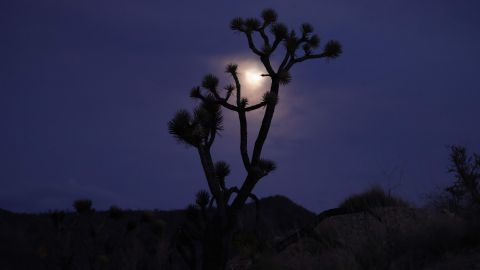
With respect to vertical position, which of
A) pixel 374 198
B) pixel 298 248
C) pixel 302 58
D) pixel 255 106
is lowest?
pixel 298 248

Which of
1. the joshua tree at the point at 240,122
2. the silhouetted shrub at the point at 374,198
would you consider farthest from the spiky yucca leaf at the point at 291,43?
the silhouetted shrub at the point at 374,198

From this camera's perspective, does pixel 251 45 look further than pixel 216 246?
Yes

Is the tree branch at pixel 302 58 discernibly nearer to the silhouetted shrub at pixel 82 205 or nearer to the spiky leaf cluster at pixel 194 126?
the spiky leaf cluster at pixel 194 126

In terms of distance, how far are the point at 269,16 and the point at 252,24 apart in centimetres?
50

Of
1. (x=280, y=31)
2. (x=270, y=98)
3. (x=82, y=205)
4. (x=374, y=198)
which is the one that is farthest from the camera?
(x=374, y=198)

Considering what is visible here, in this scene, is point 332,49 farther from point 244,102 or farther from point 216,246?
point 216,246

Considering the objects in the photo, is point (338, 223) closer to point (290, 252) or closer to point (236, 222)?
point (290, 252)

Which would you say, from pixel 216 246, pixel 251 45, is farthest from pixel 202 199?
pixel 251 45

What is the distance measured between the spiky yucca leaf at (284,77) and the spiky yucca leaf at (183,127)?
266 centimetres

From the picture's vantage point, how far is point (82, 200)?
7.74 m

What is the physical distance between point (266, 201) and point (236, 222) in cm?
2189

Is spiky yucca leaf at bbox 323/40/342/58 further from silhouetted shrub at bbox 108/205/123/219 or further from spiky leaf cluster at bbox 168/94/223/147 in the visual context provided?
silhouetted shrub at bbox 108/205/123/219

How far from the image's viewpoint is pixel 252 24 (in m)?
12.5

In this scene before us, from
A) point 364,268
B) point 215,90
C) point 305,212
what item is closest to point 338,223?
point 215,90
